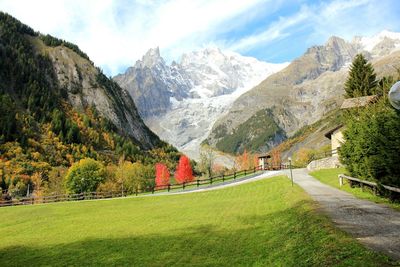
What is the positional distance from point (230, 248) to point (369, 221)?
613cm

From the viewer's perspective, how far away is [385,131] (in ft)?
75.8

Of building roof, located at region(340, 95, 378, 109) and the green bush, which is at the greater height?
building roof, located at region(340, 95, 378, 109)

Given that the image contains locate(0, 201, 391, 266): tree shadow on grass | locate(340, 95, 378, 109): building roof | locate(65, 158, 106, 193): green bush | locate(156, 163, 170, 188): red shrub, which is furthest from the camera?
locate(156, 163, 170, 188): red shrub

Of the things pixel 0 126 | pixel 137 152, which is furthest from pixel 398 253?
pixel 137 152

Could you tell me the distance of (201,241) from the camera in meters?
18.2

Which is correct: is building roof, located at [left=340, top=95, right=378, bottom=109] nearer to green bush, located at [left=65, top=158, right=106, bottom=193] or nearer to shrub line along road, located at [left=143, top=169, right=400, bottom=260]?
shrub line along road, located at [left=143, top=169, right=400, bottom=260]

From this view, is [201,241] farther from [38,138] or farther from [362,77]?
[38,138]

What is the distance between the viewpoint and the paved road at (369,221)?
1230cm

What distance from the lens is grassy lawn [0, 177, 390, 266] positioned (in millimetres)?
12992

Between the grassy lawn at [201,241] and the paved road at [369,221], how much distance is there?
2.10ft

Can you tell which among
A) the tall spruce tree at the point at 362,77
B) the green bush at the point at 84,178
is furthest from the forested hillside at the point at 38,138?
the tall spruce tree at the point at 362,77

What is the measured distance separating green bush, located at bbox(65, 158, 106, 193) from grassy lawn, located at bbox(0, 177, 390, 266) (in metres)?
79.4

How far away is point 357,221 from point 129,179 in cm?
10710

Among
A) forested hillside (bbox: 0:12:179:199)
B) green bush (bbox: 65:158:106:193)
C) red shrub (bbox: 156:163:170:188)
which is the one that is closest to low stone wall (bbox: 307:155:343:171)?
green bush (bbox: 65:158:106:193)
